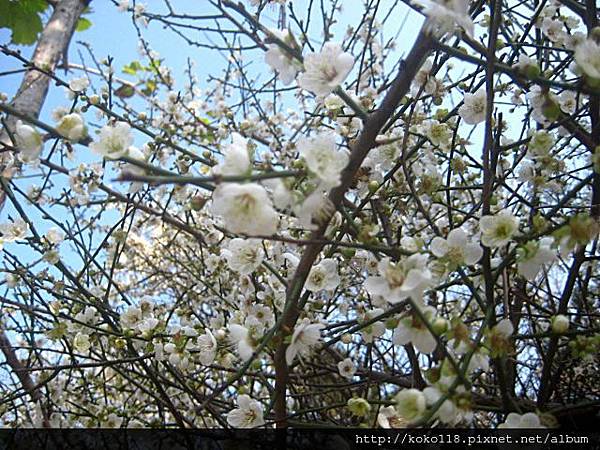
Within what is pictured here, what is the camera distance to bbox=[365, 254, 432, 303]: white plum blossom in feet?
2.90

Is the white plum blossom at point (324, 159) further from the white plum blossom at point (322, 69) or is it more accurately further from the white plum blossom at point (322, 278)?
the white plum blossom at point (322, 278)

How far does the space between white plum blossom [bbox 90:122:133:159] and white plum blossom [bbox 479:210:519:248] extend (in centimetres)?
80

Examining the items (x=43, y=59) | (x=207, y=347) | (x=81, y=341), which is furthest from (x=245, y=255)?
(x=43, y=59)

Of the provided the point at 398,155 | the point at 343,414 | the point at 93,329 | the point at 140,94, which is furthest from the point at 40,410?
the point at 140,94

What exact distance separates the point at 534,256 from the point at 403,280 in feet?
0.94

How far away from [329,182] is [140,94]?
144 inches

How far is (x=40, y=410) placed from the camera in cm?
217

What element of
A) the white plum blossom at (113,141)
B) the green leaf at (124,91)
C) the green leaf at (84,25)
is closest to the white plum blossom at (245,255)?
the white plum blossom at (113,141)

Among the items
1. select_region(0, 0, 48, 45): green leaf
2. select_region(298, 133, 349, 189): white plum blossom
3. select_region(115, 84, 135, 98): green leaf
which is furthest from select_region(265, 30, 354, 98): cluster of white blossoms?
select_region(115, 84, 135, 98): green leaf

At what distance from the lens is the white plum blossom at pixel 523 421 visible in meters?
0.96

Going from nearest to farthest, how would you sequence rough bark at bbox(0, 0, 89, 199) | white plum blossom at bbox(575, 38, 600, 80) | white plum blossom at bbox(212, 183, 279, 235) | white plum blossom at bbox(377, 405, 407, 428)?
white plum blossom at bbox(212, 183, 279, 235) < white plum blossom at bbox(575, 38, 600, 80) < white plum blossom at bbox(377, 405, 407, 428) < rough bark at bbox(0, 0, 89, 199)

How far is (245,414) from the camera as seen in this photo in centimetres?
128

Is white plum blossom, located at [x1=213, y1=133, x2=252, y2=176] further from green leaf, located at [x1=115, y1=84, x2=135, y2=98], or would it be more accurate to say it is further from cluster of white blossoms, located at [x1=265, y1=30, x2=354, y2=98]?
green leaf, located at [x1=115, y1=84, x2=135, y2=98]

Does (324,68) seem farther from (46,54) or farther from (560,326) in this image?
(46,54)
